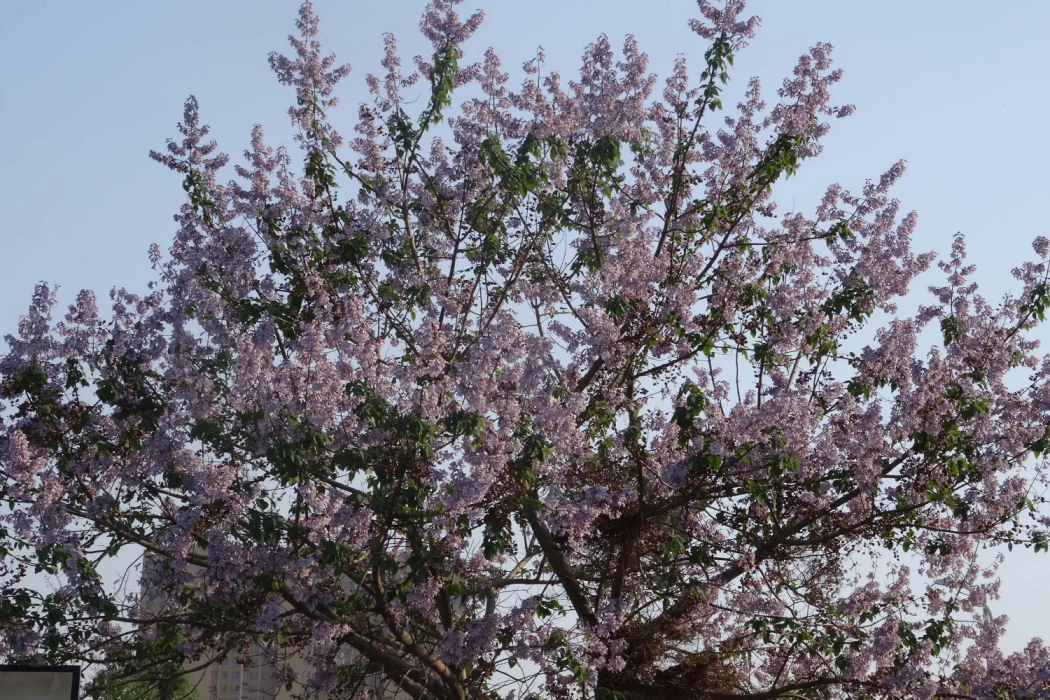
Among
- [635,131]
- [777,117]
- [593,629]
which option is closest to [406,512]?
[593,629]

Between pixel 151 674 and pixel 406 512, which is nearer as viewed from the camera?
pixel 406 512

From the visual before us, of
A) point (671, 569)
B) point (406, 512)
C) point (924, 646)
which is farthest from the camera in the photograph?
point (671, 569)

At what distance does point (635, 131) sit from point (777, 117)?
124 cm

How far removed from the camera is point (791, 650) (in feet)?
33.3

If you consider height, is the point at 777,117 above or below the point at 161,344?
above

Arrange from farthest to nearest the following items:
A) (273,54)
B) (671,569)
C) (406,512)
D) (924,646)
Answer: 1. (273,54)
2. (671,569)
3. (924,646)
4. (406,512)

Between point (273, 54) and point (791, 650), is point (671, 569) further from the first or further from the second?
point (273, 54)

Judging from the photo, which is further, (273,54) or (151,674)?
(273,54)

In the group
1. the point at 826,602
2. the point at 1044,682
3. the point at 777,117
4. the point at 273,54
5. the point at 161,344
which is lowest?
the point at 1044,682

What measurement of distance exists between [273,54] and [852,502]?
20.8ft

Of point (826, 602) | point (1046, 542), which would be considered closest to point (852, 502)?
point (826, 602)

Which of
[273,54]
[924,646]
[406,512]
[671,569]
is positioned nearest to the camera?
[406,512]

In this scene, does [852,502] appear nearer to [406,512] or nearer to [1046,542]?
[1046,542]

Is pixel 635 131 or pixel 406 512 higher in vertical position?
pixel 635 131
